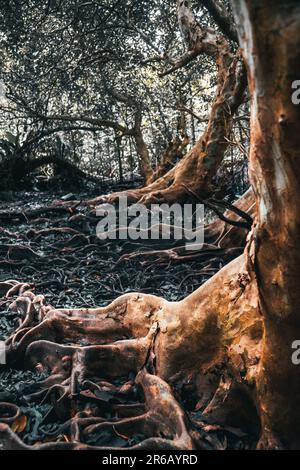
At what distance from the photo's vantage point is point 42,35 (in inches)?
376

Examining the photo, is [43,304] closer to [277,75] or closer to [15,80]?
[277,75]

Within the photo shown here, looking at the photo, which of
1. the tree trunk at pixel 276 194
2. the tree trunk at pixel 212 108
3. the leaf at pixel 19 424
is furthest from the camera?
the tree trunk at pixel 212 108

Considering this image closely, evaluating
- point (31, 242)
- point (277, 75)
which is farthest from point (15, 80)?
point (277, 75)

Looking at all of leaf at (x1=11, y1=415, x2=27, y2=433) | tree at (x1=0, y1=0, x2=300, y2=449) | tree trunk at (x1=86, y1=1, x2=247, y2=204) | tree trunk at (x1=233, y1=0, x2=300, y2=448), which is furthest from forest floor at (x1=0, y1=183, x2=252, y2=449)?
tree trunk at (x1=86, y1=1, x2=247, y2=204)

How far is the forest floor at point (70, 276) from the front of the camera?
333 cm

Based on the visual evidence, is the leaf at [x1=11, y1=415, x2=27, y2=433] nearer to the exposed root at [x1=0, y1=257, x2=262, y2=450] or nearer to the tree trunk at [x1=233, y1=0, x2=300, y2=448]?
the exposed root at [x1=0, y1=257, x2=262, y2=450]

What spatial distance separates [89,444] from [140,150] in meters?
11.2

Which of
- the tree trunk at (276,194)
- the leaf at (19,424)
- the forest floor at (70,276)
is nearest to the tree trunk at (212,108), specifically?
the forest floor at (70,276)

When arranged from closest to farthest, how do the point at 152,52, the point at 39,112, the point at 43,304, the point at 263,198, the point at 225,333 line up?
the point at 263,198 < the point at 225,333 < the point at 43,304 < the point at 152,52 < the point at 39,112

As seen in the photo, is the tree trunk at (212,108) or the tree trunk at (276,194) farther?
the tree trunk at (212,108)

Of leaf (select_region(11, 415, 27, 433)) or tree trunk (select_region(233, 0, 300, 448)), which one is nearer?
tree trunk (select_region(233, 0, 300, 448))

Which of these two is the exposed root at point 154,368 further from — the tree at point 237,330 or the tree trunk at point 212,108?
the tree trunk at point 212,108

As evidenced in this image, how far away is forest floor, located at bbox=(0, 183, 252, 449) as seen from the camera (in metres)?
3.33

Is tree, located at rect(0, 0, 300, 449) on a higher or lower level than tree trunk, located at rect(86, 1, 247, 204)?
lower
